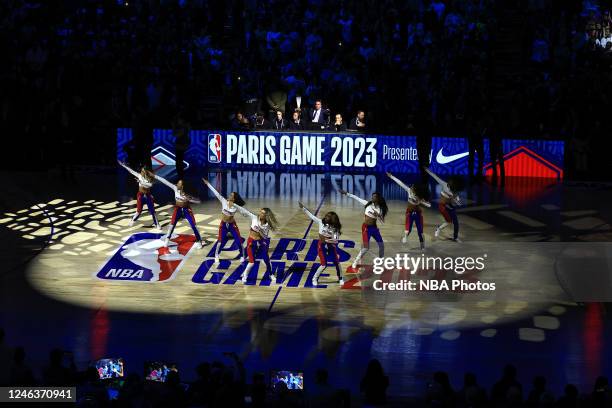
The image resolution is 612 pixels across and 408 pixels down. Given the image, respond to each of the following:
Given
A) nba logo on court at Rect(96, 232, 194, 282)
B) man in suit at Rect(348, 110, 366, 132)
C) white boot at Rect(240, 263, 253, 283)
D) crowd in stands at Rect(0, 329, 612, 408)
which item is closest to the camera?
crowd in stands at Rect(0, 329, 612, 408)

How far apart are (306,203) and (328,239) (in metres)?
6.82

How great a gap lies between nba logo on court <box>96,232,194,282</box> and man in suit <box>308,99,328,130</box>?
8332 mm

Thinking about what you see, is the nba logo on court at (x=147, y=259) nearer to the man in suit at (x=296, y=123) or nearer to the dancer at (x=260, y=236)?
the dancer at (x=260, y=236)

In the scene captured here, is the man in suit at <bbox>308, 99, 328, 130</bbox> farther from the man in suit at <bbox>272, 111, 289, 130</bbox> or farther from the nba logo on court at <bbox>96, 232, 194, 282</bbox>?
the nba logo on court at <bbox>96, 232, 194, 282</bbox>

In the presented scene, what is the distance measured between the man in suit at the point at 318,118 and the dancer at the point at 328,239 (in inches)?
435

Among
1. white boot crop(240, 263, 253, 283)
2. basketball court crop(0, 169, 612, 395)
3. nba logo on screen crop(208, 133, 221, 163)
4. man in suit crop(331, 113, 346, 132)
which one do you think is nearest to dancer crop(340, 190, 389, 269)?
basketball court crop(0, 169, 612, 395)

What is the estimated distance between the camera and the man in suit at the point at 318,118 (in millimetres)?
28281

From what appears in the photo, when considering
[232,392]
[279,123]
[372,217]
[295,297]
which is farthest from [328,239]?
[279,123]

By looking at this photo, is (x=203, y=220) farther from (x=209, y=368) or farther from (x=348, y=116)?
(x=209, y=368)

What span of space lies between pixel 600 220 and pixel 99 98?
14.9 m

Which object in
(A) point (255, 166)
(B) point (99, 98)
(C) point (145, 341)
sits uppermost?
(B) point (99, 98)

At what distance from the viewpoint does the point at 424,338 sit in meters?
15.2

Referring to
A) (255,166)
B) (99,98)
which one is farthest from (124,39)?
(255,166)

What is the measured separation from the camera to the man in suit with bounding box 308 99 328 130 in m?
28.3
